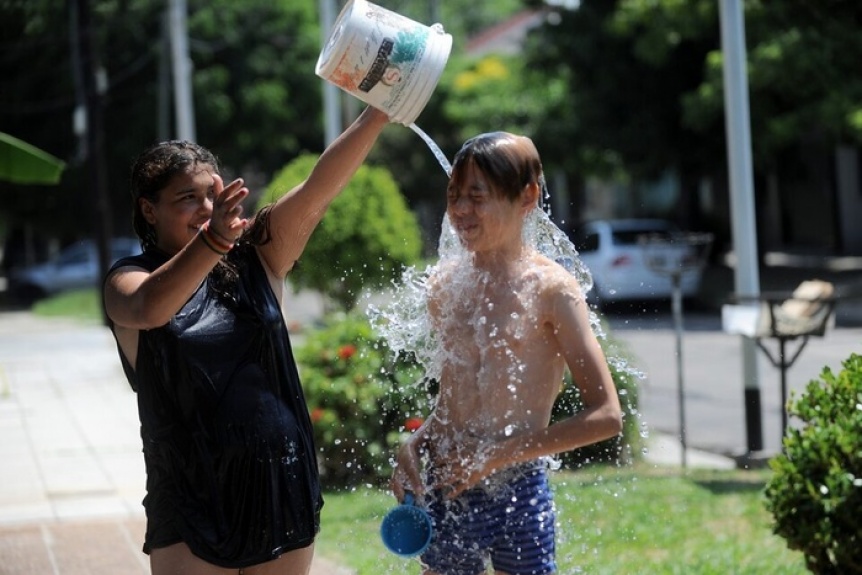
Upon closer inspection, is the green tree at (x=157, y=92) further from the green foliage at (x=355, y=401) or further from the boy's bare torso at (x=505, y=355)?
the boy's bare torso at (x=505, y=355)

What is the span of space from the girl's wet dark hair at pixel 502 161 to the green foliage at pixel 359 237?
40.4ft

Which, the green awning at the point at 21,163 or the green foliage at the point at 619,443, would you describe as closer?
the green foliage at the point at 619,443

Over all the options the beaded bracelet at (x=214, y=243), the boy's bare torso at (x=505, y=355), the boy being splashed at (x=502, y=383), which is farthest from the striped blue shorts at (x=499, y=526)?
the beaded bracelet at (x=214, y=243)

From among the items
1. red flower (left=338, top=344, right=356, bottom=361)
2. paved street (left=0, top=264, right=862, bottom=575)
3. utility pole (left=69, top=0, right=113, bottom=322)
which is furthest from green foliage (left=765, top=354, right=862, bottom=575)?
utility pole (left=69, top=0, right=113, bottom=322)

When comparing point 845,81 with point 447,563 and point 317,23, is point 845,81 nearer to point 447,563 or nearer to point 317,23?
point 447,563

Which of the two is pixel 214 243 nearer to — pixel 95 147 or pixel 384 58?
pixel 384 58

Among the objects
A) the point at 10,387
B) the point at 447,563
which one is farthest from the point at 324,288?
the point at 447,563

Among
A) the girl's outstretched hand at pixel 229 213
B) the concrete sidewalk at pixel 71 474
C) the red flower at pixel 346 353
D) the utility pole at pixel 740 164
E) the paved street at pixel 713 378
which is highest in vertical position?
the girl's outstretched hand at pixel 229 213

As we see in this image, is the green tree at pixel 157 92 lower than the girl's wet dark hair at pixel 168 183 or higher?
lower

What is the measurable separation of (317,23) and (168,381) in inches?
1464

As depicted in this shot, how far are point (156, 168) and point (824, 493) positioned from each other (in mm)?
1814

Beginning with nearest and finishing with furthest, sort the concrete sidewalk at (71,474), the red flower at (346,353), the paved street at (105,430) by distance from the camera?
the concrete sidewalk at (71,474)
the paved street at (105,430)
the red flower at (346,353)

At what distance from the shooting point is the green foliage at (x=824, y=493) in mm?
3154

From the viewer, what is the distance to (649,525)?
21.8ft
